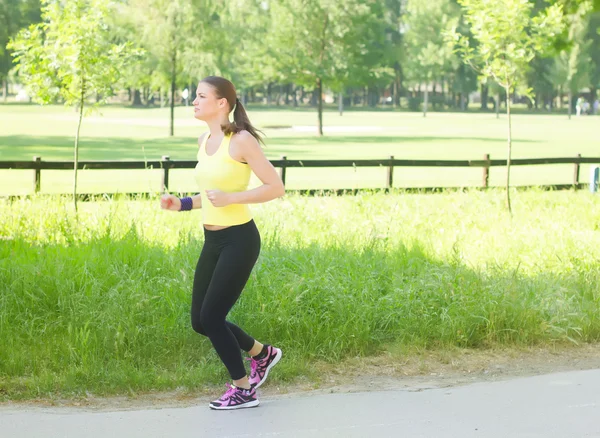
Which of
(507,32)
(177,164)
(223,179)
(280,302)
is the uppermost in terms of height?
(507,32)

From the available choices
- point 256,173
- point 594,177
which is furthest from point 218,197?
point 594,177

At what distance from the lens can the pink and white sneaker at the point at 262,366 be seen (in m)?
4.95

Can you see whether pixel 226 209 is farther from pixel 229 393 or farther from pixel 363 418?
pixel 363 418

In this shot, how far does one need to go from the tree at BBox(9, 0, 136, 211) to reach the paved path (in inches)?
421

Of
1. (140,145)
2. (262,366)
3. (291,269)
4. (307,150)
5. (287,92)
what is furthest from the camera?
(287,92)

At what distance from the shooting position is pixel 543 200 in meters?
15.8

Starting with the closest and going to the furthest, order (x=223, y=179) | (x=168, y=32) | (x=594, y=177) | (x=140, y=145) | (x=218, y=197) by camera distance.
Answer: (x=218, y=197)
(x=223, y=179)
(x=594, y=177)
(x=140, y=145)
(x=168, y=32)

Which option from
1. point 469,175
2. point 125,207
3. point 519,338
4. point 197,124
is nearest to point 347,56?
point 197,124

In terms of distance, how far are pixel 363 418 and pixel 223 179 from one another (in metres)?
1.49

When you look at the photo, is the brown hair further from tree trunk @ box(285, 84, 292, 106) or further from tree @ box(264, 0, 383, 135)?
tree trunk @ box(285, 84, 292, 106)

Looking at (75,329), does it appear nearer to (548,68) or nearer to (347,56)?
(347,56)

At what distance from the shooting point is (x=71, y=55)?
14.7 meters

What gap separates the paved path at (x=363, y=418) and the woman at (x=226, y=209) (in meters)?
0.27

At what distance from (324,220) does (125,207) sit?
8.99 ft
